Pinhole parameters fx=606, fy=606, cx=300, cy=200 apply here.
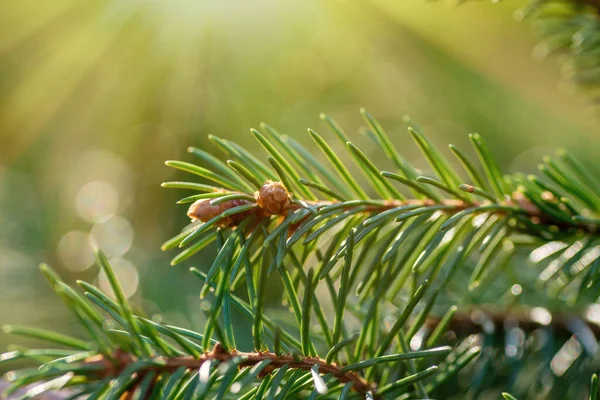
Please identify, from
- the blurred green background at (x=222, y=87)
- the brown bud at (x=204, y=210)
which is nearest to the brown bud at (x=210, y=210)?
the brown bud at (x=204, y=210)

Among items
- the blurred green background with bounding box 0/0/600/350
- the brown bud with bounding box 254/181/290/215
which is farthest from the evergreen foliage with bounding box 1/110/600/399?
the blurred green background with bounding box 0/0/600/350

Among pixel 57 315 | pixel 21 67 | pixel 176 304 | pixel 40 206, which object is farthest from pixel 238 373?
pixel 21 67

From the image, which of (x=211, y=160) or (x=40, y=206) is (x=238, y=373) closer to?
(x=211, y=160)

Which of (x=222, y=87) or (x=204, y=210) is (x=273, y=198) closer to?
(x=204, y=210)

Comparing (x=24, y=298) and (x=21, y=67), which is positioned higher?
(x=21, y=67)

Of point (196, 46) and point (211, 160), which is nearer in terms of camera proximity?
point (211, 160)

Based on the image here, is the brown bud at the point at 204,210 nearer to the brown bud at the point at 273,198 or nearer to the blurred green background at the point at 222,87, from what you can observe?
the brown bud at the point at 273,198
